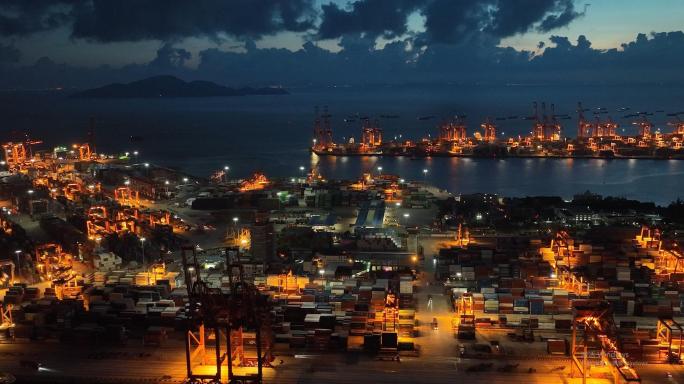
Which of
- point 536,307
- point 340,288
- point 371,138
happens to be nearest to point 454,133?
point 371,138

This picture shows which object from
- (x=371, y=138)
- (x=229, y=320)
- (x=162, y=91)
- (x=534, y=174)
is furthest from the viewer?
(x=162, y=91)

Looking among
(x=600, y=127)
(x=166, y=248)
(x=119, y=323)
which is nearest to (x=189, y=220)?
(x=166, y=248)

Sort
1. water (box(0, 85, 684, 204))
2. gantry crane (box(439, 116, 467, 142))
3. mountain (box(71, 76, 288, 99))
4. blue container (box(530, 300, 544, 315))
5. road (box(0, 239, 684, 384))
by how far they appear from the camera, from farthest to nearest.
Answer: mountain (box(71, 76, 288, 99)) < gantry crane (box(439, 116, 467, 142)) < water (box(0, 85, 684, 204)) < blue container (box(530, 300, 544, 315)) < road (box(0, 239, 684, 384))

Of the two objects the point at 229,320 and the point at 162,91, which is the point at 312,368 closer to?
the point at 229,320

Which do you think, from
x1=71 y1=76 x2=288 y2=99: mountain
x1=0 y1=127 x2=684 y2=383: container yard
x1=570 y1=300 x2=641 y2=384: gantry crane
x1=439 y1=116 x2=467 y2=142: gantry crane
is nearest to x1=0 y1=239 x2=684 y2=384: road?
x1=0 y1=127 x2=684 y2=383: container yard

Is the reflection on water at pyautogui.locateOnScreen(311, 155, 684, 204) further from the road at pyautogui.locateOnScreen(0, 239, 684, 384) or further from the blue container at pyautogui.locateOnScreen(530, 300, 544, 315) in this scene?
the road at pyautogui.locateOnScreen(0, 239, 684, 384)

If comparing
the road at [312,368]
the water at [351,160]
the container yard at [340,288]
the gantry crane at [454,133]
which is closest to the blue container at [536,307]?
the container yard at [340,288]

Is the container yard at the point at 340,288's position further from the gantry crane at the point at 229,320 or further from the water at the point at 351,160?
the water at the point at 351,160

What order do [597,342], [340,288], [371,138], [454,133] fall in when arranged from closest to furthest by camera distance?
1. [597,342]
2. [340,288]
3. [371,138]
4. [454,133]

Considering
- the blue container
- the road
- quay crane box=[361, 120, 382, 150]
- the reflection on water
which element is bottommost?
the road

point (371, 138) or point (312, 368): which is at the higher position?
point (371, 138)

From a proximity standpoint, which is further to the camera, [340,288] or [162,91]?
[162,91]

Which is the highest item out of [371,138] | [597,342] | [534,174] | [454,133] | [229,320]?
[454,133]
